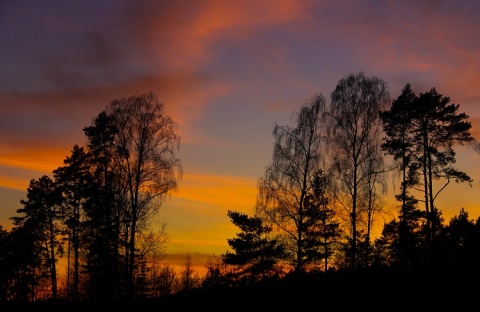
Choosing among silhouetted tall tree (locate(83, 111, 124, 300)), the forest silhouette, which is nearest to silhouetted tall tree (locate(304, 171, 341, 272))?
the forest silhouette

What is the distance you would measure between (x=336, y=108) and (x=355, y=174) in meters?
4.20

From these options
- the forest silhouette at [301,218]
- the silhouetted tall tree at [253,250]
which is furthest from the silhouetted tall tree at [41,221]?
the silhouetted tall tree at [253,250]

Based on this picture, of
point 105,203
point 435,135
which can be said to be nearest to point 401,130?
point 435,135

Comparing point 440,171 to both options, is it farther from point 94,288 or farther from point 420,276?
point 94,288

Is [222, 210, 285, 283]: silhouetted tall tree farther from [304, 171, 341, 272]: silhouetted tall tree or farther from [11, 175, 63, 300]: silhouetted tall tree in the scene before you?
[11, 175, 63, 300]: silhouetted tall tree

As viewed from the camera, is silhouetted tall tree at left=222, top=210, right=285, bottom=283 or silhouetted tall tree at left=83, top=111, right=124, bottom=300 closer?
silhouetted tall tree at left=83, top=111, right=124, bottom=300

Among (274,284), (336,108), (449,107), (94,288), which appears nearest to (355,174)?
(336,108)

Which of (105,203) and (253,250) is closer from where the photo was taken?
(105,203)

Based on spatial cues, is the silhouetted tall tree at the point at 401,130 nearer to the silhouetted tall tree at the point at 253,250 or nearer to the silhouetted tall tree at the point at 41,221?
the silhouetted tall tree at the point at 253,250

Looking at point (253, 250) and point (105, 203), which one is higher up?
point (105, 203)

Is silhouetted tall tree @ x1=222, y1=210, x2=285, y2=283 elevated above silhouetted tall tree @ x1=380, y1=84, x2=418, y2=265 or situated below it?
below

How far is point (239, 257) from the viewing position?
34.7m

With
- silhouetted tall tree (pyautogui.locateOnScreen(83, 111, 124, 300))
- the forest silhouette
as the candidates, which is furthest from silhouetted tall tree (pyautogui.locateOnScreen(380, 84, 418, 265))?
silhouetted tall tree (pyautogui.locateOnScreen(83, 111, 124, 300))

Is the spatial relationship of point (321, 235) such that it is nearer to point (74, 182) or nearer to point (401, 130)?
point (401, 130)
